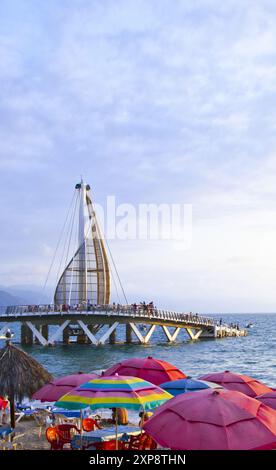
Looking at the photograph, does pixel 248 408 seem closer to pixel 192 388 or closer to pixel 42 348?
pixel 192 388

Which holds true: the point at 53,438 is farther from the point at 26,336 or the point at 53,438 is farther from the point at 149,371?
the point at 26,336

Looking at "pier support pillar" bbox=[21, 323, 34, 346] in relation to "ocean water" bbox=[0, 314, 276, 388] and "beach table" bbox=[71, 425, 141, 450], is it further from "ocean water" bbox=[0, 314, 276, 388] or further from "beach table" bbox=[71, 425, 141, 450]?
"beach table" bbox=[71, 425, 141, 450]

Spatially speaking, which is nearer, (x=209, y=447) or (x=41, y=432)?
(x=209, y=447)

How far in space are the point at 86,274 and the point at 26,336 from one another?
9.42 metres

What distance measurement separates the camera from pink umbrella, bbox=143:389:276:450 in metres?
7.77

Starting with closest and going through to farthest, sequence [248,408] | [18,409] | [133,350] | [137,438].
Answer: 1. [248,408]
2. [137,438]
3. [18,409]
4. [133,350]

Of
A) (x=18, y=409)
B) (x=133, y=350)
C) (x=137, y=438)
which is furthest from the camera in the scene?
(x=133, y=350)

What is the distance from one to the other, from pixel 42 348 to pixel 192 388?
4093 centimetres

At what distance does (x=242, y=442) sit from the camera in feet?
25.5

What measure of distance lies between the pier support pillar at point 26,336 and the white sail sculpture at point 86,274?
555cm

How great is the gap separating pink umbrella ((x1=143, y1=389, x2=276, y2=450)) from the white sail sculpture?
51.6 meters
